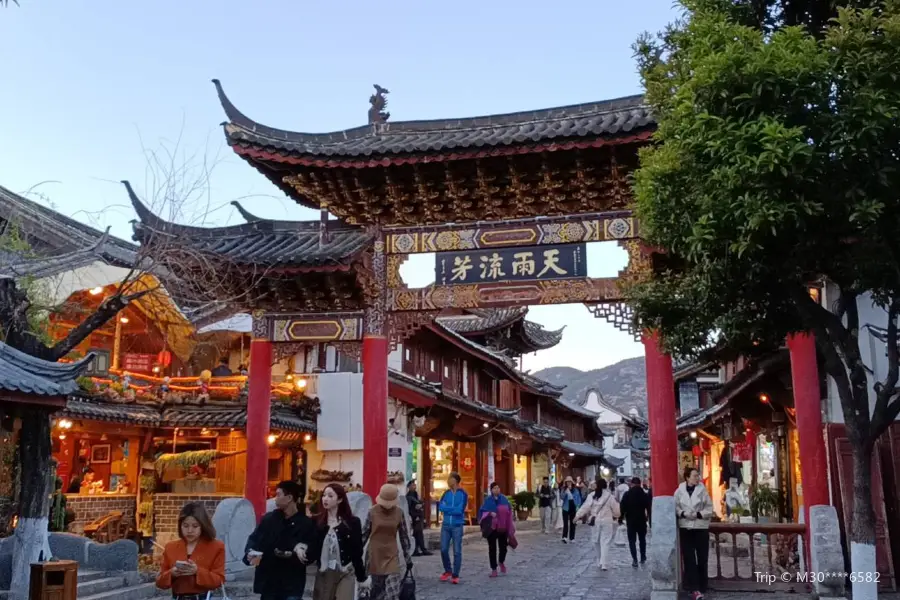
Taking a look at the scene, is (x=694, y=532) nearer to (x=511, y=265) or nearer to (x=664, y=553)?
(x=664, y=553)

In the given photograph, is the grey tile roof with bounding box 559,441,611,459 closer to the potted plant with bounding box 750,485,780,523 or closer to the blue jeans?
the potted plant with bounding box 750,485,780,523

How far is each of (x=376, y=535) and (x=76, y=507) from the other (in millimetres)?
12292

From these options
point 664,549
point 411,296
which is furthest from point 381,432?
point 664,549

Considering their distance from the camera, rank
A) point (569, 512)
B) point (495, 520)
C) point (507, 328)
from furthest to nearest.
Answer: point (507, 328)
point (569, 512)
point (495, 520)

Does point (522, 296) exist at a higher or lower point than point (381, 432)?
higher

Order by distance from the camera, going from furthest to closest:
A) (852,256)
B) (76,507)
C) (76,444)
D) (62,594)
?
1. (76,444)
2. (76,507)
3. (62,594)
4. (852,256)

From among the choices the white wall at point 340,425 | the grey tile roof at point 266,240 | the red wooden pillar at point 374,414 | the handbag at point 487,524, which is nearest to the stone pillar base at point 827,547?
the handbag at point 487,524

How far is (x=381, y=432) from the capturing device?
43.4 ft

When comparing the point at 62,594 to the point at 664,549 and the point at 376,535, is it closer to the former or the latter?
the point at 376,535

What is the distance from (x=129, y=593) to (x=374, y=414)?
4.37 metres

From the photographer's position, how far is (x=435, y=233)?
44.1 ft

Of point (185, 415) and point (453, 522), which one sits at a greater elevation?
point (185, 415)

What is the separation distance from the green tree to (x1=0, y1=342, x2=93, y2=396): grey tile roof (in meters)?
6.59

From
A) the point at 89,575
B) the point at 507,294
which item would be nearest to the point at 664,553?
the point at 507,294
